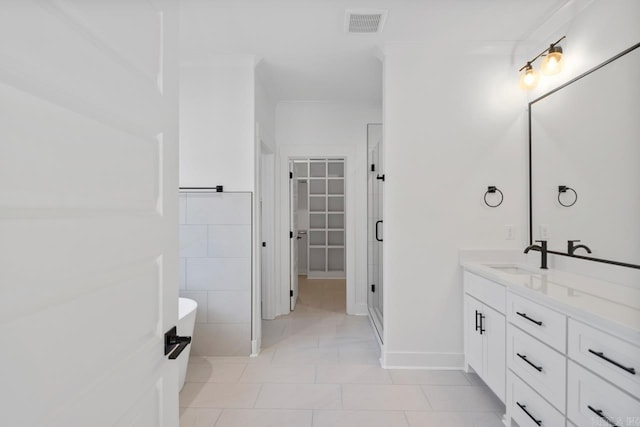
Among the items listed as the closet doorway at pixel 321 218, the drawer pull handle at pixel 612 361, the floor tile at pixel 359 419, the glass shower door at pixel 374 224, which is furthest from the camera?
the closet doorway at pixel 321 218

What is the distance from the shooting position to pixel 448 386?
238 cm

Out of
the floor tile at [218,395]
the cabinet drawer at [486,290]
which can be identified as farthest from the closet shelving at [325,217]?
the floor tile at [218,395]

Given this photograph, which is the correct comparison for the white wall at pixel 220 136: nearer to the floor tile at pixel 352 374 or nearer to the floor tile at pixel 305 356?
the floor tile at pixel 305 356

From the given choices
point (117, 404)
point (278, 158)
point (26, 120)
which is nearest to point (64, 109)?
point (26, 120)

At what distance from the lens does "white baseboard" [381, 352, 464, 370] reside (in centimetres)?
263

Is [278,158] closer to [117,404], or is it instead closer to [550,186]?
[550,186]

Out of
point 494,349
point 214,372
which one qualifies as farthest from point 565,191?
point 214,372

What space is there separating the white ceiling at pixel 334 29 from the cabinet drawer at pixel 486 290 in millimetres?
1770

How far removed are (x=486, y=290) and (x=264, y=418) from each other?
64.4 inches

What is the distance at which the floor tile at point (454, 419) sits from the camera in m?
1.97

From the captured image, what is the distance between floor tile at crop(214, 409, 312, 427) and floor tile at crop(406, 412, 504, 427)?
65cm

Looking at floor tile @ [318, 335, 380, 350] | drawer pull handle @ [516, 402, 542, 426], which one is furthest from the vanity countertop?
floor tile @ [318, 335, 380, 350]

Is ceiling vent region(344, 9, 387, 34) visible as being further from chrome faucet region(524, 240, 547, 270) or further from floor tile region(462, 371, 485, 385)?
floor tile region(462, 371, 485, 385)

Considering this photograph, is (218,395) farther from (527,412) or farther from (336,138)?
(336,138)
